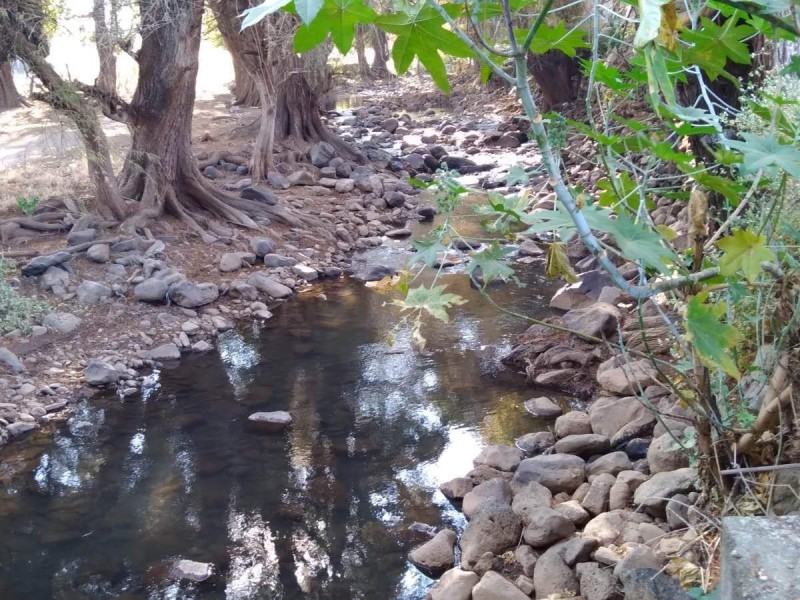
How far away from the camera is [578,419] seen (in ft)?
18.4

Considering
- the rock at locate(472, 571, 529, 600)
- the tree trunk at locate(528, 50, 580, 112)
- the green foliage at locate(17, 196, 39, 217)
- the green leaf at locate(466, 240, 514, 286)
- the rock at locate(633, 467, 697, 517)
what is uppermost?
the green leaf at locate(466, 240, 514, 286)

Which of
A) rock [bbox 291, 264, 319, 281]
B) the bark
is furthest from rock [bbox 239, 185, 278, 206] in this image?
the bark

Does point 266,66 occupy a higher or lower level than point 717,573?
higher

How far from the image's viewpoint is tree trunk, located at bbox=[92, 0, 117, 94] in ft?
28.9

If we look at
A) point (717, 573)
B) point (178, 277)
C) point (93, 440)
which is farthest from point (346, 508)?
point (178, 277)

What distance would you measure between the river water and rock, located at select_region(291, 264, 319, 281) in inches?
62.4

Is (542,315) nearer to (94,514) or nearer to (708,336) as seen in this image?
(94,514)

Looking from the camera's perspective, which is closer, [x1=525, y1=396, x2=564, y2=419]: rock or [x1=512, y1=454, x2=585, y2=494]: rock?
[x1=512, y1=454, x2=585, y2=494]: rock

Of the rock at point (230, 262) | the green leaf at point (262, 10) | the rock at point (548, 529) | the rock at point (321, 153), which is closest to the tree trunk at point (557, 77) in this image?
the rock at point (321, 153)

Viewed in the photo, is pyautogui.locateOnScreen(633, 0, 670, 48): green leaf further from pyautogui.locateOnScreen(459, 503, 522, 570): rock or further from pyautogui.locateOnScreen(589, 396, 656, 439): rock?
pyautogui.locateOnScreen(589, 396, 656, 439): rock

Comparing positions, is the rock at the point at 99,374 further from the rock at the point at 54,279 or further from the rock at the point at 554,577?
the rock at the point at 554,577

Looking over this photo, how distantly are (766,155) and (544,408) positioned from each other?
4.59 metres

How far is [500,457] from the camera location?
17.5ft

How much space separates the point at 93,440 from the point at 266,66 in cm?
683
